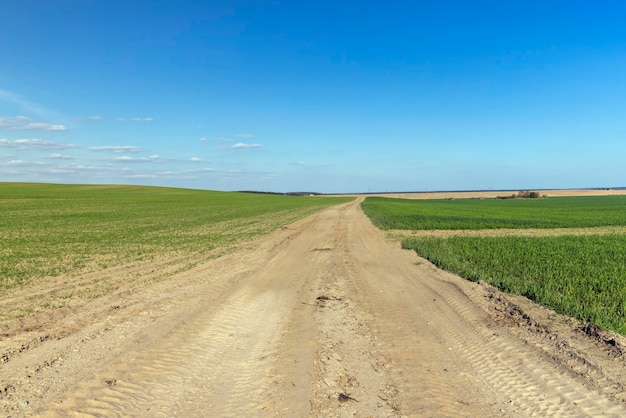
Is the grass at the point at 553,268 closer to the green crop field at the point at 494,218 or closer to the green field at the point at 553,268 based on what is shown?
the green field at the point at 553,268

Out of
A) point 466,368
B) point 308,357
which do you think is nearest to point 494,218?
point 466,368

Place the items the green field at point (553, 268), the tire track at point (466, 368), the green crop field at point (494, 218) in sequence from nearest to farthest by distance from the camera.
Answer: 1. the tire track at point (466, 368)
2. the green field at point (553, 268)
3. the green crop field at point (494, 218)

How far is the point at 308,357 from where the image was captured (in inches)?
244

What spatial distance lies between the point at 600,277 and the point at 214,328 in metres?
11.6

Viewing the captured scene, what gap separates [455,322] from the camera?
8188 millimetres

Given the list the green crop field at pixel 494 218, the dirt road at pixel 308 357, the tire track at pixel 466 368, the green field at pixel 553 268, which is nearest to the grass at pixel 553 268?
the green field at pixel 553 268

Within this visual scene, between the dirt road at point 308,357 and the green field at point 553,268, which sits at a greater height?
the green field at point 553,268

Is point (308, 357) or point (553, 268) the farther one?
point (553, 268)

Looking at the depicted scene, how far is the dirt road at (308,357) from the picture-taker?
15.8 ft

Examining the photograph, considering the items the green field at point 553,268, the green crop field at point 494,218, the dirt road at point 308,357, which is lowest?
the dirt road at point 308,357

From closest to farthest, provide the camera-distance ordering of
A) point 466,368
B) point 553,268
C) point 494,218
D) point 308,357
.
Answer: point 466,368 < point 308,357 < point 553,268 < point 494,218

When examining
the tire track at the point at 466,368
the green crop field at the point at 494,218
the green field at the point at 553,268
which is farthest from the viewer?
the green crop field at the point at 494,218

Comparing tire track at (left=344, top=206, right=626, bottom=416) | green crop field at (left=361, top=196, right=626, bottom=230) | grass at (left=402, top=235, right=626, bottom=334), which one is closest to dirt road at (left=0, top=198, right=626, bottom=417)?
tire track at (left=344, top=206, right=626, bottom=416)

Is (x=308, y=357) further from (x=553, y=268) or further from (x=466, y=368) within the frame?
(x=553, y=268)
